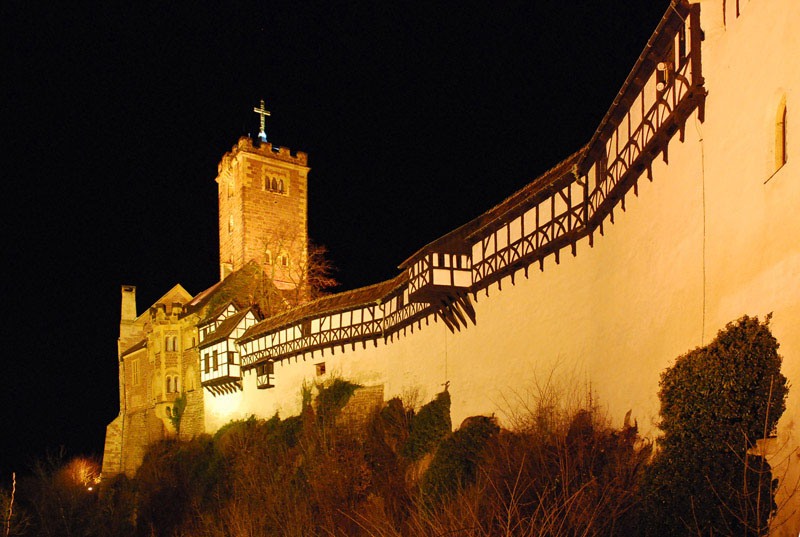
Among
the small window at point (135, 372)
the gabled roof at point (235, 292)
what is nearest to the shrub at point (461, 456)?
the gabled roof at point (235, 292)

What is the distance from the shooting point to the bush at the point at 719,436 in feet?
22.7

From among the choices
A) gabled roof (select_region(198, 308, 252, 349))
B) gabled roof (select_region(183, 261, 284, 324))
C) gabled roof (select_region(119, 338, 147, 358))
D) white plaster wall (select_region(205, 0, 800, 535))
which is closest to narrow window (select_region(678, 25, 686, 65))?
white plaster wall (select_region(205, 0, 800, 535))

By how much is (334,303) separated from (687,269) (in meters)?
17.1

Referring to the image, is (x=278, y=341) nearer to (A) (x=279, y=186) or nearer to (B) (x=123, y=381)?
(A) (x=279, y=186)

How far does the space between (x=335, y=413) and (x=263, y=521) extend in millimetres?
7295

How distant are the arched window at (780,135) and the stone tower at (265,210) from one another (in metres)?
33.7

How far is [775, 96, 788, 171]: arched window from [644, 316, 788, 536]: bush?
1814mm

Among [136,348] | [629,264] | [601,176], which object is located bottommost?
[629,264]

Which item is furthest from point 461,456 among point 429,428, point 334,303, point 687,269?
point 334,303

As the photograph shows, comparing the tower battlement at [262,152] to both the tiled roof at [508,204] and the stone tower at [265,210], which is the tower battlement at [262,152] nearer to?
the stone tower at [265,210]

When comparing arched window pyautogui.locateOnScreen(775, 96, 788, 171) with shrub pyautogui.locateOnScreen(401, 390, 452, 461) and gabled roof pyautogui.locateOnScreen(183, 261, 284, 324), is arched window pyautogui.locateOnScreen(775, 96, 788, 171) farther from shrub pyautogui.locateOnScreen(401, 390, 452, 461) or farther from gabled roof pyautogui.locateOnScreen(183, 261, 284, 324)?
gabled roof pyautogui.locateOnScreen(183, 261, 284, 324)

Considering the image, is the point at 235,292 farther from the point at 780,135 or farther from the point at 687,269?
the point at 780,135

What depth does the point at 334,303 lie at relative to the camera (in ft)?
82.3

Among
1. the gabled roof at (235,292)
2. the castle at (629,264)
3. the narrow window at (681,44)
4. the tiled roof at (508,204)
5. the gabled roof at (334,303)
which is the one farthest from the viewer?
the gabled roof at (235,292)
